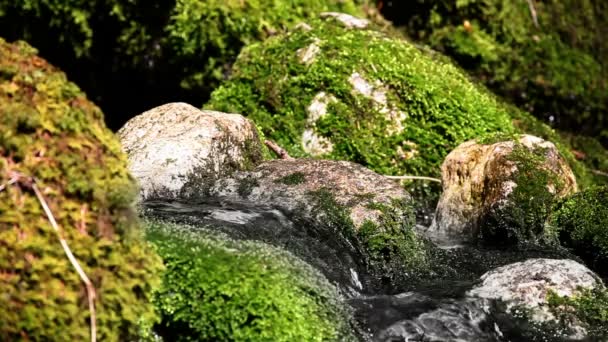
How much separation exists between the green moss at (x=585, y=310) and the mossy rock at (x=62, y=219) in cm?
163

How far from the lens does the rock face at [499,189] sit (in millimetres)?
4266

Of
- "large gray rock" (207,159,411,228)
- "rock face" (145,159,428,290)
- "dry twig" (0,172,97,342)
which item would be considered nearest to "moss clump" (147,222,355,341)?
"dry twig" (0,172,97,342)

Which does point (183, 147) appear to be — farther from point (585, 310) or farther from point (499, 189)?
point (585, 310)

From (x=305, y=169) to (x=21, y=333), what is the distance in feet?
6.89

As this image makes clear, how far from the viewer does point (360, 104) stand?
529 centimetres

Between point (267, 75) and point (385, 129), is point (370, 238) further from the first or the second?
point (267, 75)

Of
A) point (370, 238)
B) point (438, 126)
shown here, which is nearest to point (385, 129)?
point (438, 126)

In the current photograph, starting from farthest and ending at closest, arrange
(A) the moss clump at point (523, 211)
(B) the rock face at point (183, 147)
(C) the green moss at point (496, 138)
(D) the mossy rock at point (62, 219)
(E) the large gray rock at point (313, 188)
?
(C) the green moss at point (496, 138)
(A) the moss clump at point (523, 211)
(B) the rock face at point (183, 147)
(E) the large gray rock at point (313, 188)
(D) the mossy rock at point (62, 219)

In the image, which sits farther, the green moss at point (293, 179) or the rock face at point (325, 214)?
the green moss at point (293, 179)

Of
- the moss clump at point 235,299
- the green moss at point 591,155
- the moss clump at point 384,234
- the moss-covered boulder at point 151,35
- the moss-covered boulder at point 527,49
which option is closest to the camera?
the moss clump at point 235,299

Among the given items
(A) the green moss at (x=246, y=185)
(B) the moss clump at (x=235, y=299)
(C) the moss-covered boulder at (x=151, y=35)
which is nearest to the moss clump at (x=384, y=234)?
(A) the green moss at (x=246, y=185)

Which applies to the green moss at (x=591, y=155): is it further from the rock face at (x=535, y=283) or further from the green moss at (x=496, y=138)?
the rock face at (x=535, y=283)

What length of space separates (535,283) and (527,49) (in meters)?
4.19

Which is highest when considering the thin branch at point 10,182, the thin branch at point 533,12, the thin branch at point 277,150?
the thin branch at point 10,182
